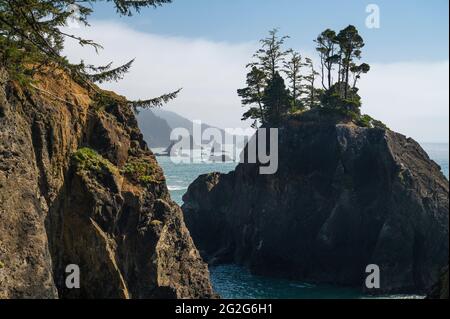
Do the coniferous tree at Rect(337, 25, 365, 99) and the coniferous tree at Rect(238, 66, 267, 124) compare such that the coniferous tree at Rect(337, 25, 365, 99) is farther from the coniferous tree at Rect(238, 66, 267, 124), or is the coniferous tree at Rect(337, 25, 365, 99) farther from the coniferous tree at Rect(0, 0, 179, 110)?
the coniferous tree at Rect(0, 0, 179, 110)

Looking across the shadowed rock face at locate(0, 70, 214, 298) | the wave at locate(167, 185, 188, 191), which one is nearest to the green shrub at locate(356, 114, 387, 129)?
the shadowed rock face at locate(0, 70, 214, 298)

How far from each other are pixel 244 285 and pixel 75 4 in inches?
1449

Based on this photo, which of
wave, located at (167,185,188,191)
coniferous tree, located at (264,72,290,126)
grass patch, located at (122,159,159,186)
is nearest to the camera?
grass patch, located at (122,159,159,186)

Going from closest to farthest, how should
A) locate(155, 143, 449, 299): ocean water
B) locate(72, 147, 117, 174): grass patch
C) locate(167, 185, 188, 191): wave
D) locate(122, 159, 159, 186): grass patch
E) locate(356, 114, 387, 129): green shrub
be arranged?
locate(72, 147, 117, 174): grass patch → locate(122, 159, 159, 186): grass patch → locate(155, 143, 449, 299): ocean water → locate(356, 114, 387, 129): green shrub → locate(167, 185, 188, 191): wave

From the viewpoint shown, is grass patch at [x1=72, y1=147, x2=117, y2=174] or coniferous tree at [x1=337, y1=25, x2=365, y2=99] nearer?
grass patch at [x1=72, y1=147, x2=117, y2=174]

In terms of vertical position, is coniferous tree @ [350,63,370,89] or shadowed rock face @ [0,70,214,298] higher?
coniferous tree @ [350,63,370,89]

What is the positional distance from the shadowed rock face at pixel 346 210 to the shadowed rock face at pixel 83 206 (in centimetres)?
2413

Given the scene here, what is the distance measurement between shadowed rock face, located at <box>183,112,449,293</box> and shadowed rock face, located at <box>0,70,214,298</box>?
24.1m

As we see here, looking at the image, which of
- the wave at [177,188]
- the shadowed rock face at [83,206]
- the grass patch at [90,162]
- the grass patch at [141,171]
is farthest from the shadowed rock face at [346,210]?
the wave at [177,188]

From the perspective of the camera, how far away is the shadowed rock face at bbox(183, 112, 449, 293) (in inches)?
1948

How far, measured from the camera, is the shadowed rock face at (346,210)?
49.5m

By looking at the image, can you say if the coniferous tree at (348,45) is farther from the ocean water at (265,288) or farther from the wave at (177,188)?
the wave at (177,188)

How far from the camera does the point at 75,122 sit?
2714 cm
